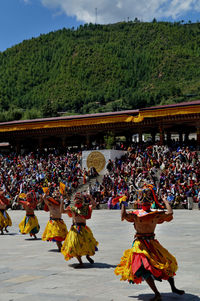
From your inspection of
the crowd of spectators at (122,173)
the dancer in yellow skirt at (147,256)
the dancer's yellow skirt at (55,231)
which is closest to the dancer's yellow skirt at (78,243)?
the dancer's yellow skirt at (55,231)

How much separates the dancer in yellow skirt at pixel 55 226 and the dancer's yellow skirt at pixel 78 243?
1.87 metres

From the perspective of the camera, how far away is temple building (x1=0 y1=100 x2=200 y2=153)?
3222 centimetres

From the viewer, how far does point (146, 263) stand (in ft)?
19.4

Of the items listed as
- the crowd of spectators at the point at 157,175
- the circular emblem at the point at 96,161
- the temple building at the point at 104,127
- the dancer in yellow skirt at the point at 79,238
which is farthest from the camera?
the circular emblem at the point at 96,161

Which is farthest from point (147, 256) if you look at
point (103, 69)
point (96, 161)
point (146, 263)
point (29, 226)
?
point (103, 69)

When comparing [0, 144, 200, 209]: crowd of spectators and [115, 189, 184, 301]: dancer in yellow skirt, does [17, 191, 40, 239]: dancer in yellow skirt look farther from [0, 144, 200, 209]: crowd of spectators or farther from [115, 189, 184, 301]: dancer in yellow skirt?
[0, 144, 200, 209]: crowd of spectators

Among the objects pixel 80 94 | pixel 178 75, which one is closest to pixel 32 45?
pixel 80 94

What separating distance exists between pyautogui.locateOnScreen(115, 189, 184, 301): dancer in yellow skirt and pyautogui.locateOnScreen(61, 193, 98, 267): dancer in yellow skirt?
229 centimetres

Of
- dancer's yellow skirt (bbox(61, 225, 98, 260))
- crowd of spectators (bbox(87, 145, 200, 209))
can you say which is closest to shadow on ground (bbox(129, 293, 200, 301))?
dancer's yellow skirt (bbox(61, 225, 98, 260))

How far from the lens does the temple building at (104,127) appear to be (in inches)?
1268

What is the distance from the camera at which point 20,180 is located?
32.8 metres

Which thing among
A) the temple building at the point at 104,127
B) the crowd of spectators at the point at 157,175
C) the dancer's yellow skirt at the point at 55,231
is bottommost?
the dancer's yellow skirt at the point at 55,231

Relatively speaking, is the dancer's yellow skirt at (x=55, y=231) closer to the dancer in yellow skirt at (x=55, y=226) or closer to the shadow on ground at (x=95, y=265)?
the dancer in yellow skirt at (x=55, y=226)

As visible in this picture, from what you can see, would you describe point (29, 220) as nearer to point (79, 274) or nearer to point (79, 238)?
point (79, 238)
